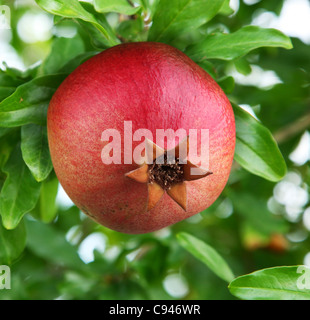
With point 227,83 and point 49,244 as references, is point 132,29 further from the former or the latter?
point 49,244


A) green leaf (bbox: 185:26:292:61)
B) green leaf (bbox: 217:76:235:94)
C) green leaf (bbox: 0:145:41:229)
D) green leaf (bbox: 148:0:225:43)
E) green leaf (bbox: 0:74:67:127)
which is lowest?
green leaf (bbox: 0:145:41:229)

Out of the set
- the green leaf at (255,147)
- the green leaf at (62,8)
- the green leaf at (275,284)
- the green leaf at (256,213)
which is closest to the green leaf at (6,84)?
the green leaf at (62,8)

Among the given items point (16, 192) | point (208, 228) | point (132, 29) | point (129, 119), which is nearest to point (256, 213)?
point (208, 228)

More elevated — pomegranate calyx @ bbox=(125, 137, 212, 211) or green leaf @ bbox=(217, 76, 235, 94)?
pomegranate calyx @ bbox=(125, 137, 212, 211)

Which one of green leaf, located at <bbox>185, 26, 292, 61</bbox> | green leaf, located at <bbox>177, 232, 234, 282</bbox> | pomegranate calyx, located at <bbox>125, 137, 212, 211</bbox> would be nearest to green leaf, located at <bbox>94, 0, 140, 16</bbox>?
green leaf, located at <bbox>185, 26, 292, 61</bbox>

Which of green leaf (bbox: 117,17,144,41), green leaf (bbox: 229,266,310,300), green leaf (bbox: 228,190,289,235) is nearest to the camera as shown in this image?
green leaf (bbox: 229,266,310,300)

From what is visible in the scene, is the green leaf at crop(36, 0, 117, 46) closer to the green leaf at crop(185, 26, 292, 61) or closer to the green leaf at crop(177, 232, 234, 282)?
the green leaf at crop(185, 26, 292, 61)

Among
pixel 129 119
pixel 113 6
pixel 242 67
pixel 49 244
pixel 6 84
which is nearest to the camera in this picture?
pixel 129 119
